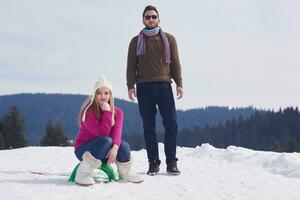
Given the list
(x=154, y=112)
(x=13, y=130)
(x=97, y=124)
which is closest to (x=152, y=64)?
(x=154, y=112)

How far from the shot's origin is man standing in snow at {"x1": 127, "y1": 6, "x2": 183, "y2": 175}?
6.70m

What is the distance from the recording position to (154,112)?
692cm

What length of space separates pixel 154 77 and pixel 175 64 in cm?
41

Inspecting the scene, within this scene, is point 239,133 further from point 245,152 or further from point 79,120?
point 79,120

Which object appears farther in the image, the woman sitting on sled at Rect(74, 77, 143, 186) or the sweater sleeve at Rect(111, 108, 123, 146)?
the sweater sleeve at Rect(111, 108, 123, 146)

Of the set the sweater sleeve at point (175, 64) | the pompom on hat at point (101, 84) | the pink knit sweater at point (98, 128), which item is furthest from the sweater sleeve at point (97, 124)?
the sweater sleeve at point (175, 64)

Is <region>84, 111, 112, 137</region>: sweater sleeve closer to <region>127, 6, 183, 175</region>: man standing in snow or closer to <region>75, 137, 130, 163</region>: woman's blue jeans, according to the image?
<region>75, 137, 130, 163</region>: woman's blue jeans

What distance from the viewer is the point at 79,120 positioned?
5.86 m

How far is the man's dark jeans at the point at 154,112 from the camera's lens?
22.2 feet

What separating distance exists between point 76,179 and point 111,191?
52cm

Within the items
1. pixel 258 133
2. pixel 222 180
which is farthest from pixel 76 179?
pixel 258 133

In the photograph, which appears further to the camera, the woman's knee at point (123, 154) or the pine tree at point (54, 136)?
the pine tree at point (54, 136)

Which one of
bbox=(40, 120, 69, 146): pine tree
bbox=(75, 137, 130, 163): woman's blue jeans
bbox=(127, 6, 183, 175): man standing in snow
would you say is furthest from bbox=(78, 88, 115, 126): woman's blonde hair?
bbox=(40, 120, 69, 146): pine tree

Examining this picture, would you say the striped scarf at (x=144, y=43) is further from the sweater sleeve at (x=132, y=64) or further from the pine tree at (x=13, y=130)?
the pine tree at (x=13, y=130)
